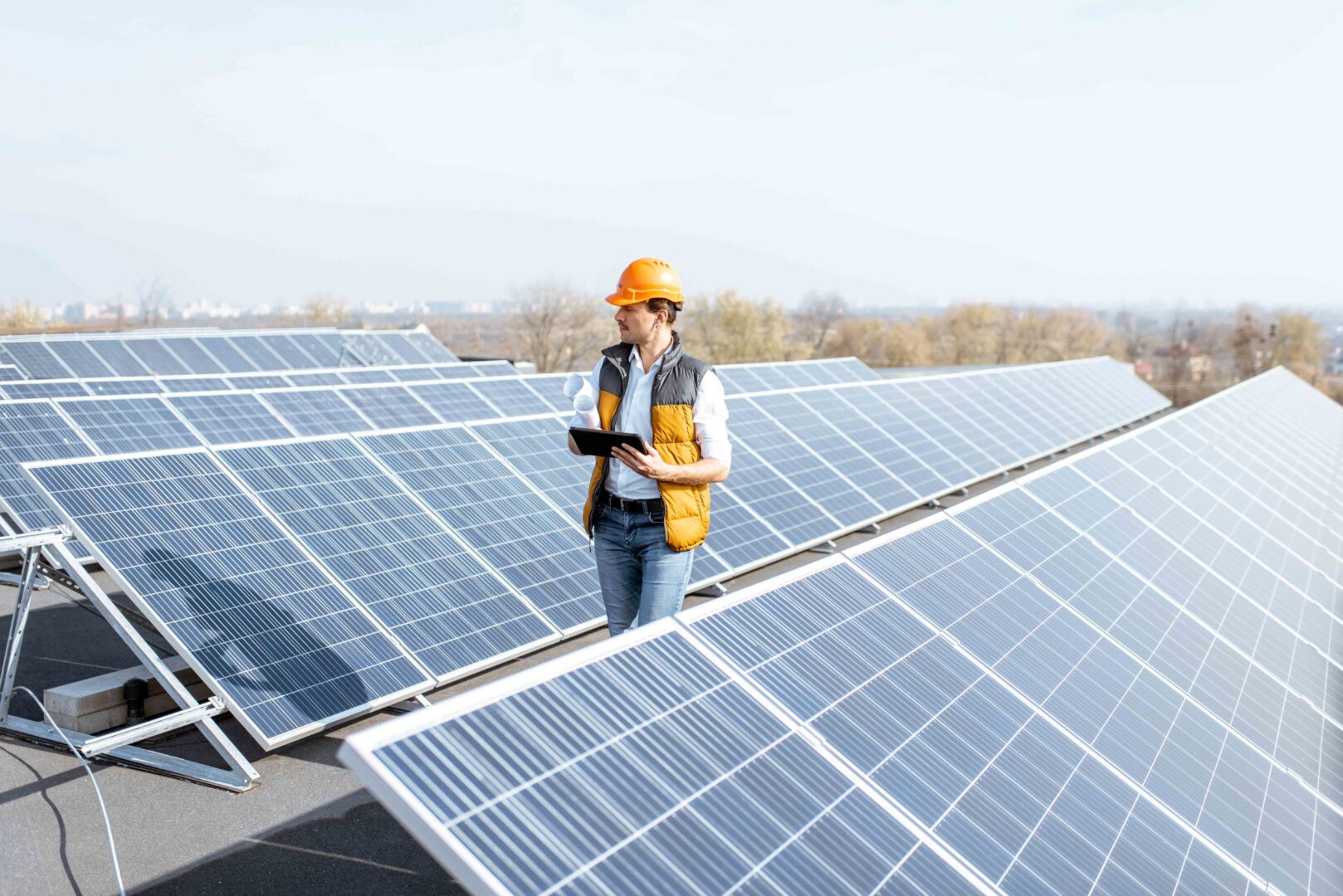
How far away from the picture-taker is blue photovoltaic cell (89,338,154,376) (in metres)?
22.6

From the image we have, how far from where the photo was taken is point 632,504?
201 inches

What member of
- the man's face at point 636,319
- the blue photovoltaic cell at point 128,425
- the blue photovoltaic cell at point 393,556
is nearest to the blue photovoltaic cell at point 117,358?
the blue photovoltaic cell at point 128,425

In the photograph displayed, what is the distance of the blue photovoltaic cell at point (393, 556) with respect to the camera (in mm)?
7066

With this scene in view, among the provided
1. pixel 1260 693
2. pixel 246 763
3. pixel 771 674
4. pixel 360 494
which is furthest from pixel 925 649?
pixel 360 494

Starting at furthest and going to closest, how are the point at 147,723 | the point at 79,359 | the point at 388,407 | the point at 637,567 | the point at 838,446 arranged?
1. the point at 79,359
2. the point at 388,407
3. the point at 838,446
4. the point at 147,723
5. the point at 637,567

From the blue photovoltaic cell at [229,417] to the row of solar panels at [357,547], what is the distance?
117 centimetres

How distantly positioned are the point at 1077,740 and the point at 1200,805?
1.98 ft

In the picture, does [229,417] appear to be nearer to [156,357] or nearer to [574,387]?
[574,387]

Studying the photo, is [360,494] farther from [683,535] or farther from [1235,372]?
[1235,372]

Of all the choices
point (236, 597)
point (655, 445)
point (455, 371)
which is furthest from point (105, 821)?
point (455, 371)

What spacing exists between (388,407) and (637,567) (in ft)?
38.1

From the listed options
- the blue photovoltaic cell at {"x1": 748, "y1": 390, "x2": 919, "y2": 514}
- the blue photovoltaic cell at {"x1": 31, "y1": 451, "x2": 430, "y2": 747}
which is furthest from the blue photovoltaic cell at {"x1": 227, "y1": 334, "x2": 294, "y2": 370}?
the blue photovoltaic cell at {"x1": 31, "y1": 451, "x2": 430, "y2": 747}

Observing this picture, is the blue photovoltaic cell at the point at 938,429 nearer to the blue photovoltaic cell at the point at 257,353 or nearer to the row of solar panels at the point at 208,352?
the row of solar panels at the point at 208,352

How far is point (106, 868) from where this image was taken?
510 centimetres
